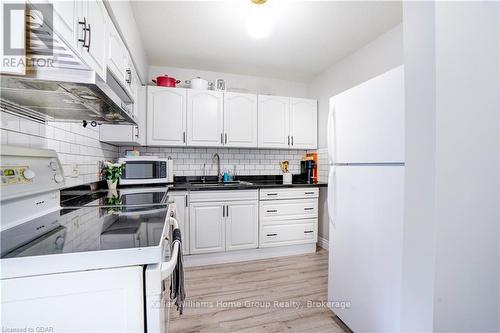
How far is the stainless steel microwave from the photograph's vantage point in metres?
2.44

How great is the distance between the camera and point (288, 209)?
2914 millimetres

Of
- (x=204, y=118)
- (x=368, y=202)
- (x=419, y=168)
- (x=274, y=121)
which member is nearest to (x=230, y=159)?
(x=204, y=118)

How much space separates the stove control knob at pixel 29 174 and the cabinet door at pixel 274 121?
242 centimetres

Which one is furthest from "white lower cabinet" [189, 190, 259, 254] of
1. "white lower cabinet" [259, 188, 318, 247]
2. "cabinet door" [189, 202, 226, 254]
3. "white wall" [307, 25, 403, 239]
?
"white wall" [307, 25, 403, 239]

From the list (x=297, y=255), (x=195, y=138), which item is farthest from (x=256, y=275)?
(x=195, y=138)

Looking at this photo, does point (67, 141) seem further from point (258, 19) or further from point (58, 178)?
point (258, 19)

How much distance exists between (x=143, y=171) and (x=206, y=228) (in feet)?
3.10

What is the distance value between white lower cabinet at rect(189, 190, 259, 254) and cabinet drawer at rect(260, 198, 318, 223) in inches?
5.1

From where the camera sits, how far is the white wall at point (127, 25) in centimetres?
151

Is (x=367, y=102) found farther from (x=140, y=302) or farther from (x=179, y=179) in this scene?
(x=179, y=179)

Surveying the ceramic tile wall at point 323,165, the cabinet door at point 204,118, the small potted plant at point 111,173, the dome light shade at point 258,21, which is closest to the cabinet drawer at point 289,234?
the ceramic tile wall at point 323,165

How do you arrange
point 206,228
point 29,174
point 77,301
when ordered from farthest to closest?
point 206,228, point 29,174, point 77,301

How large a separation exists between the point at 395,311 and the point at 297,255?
70.5 inches

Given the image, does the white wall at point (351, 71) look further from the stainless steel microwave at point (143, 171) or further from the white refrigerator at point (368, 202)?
the stainless steel microwave at point (143, 171)
